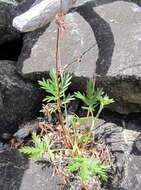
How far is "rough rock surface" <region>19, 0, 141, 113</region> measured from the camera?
301cm

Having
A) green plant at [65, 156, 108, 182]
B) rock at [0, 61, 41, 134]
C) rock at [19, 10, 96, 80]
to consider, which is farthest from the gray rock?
green plant at [65, 156, 108, 182]

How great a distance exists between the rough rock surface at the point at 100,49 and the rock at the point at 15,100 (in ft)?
0.36

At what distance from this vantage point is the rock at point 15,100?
10.7 feet

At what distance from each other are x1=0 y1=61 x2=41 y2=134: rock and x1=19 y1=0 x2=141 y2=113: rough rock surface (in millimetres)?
109

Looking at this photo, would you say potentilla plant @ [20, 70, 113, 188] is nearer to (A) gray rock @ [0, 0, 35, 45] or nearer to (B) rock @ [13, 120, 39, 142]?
(B) rock @ [13, 120, 39, 142]

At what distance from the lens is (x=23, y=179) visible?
9.05ft

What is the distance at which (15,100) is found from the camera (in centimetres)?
329

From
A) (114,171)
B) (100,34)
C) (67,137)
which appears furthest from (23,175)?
(100,34)

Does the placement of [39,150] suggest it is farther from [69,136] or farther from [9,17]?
[9,17]

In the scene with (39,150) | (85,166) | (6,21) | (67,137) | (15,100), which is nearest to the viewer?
(85,166)

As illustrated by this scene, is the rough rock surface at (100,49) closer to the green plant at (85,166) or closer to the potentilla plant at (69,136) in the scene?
the potentilla plant at (69,136)

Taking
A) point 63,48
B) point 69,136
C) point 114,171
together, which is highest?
point 63,48


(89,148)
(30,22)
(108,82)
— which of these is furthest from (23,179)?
(30,22)

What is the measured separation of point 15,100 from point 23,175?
2.45 feet
